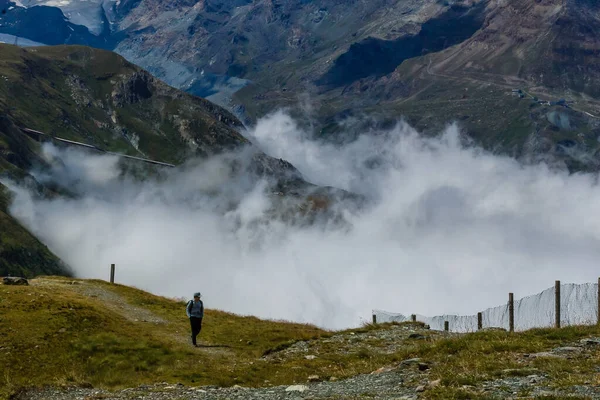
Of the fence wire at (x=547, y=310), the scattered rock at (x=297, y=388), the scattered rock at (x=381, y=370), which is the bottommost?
the scattered rock at (x=297, y=388)

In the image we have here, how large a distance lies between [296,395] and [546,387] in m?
9.12

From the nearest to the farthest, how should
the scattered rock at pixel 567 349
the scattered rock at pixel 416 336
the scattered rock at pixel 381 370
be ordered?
the scattered rock at pixel 381 370 < the scattered rock at pixel 567 349 < the scattered rock at pixel 416 336

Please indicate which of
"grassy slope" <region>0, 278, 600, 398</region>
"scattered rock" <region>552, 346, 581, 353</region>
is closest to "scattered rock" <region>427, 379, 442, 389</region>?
"grassy slope" <region>0, 278, 600, 398</region>

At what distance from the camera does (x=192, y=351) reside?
4575 cm

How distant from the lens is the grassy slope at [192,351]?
1161 inches

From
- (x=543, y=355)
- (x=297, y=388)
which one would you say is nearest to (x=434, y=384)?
(x=297, y=388)

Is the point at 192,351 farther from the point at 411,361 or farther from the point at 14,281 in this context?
the point at 14,281

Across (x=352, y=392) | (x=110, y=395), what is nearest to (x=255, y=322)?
(x=110, y=395)

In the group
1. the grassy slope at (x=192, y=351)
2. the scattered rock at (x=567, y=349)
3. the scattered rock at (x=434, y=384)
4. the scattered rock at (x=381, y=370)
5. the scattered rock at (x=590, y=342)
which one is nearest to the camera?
the scattered rock at (x=434, y=384)

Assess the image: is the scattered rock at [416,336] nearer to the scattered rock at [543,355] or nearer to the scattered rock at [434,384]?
the scattered rock at [543,355]

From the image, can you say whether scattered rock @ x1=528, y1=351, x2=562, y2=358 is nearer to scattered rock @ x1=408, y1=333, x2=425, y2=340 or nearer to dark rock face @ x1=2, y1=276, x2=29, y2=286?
scattered rock @ x1=408, y1=333, x2=425, y2=340

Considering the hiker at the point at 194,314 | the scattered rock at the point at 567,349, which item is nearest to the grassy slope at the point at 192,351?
the scattered rock at the point at 567,349

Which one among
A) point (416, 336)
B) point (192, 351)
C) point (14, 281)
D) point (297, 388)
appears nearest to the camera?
point (297, 388)

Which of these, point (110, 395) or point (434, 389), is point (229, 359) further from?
point (434, 389)
